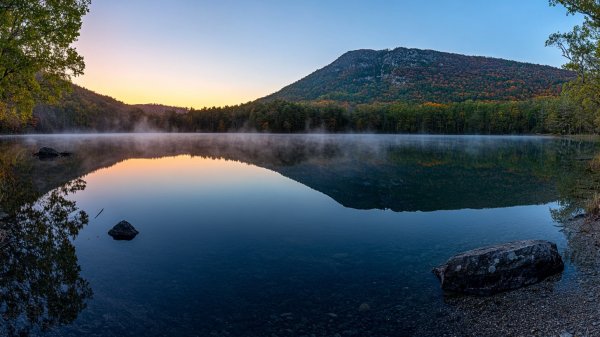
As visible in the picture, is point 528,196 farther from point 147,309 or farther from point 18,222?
point 18,222

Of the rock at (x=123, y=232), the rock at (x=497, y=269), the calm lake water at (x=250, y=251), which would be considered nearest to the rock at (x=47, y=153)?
the calm lake water at (x=250, y=251)

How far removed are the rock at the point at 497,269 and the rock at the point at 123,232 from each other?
493 inches

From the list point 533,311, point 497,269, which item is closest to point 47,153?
point 497,269

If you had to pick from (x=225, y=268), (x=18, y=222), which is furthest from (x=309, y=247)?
(x=18, y=222)

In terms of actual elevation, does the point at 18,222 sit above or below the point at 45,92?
below

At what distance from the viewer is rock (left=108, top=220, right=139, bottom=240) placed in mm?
14961

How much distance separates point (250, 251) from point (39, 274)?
6.70 metres

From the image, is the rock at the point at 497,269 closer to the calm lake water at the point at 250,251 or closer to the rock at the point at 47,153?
the calm lake water at the point at 250,251

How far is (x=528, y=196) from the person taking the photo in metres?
24.3

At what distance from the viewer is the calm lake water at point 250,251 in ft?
28.1

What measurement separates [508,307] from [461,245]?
5287 millimetres

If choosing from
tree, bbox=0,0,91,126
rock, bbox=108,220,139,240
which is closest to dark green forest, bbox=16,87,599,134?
tree, bbox=0,0,91,126

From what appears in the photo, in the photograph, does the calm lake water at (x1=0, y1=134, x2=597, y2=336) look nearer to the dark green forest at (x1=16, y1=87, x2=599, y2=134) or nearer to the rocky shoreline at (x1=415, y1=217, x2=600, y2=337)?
the rocky shoreline at (x1=415, y1=217, x2=600, y2=337)

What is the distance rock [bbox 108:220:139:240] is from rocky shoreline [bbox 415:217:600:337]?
1242cm
